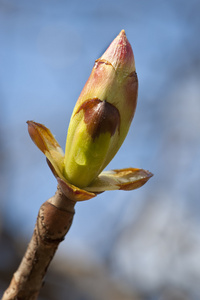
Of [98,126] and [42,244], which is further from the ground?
[98,126]

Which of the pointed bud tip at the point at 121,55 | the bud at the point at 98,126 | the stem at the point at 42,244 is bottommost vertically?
the stem at the point at 42,244

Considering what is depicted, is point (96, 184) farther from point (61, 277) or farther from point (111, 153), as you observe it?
point (61, 277)

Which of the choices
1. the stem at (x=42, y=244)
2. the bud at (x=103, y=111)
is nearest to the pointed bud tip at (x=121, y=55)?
the bud at (x=103, y=111)

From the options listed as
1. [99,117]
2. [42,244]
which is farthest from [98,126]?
[42,244]

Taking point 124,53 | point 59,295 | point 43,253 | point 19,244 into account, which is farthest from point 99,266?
point 124,53

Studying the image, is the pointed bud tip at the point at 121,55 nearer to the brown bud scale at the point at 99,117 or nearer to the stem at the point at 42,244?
the brown bud scale at the point at 99,117

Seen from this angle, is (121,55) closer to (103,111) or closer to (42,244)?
(103,111)

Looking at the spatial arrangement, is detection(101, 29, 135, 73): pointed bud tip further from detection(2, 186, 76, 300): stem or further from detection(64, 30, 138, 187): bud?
detection(2, 186, 76, 300): stem
